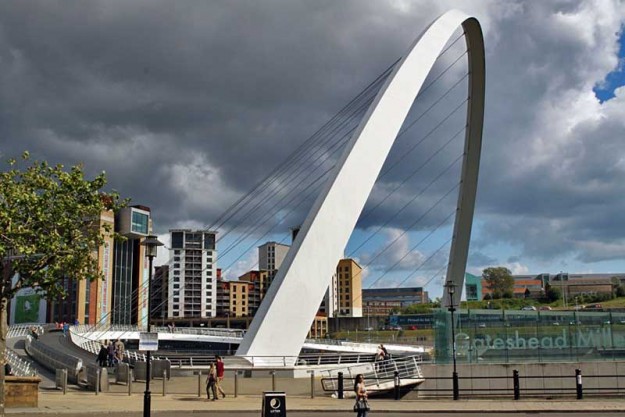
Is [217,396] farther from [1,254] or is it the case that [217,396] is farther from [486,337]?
[486,337]

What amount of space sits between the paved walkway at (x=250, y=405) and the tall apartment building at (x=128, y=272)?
Answer: 121 m

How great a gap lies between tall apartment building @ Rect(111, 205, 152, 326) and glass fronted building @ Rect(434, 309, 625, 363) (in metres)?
118

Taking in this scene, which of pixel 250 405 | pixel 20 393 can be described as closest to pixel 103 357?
pixel 20 393

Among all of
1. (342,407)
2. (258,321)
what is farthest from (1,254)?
(258,321)

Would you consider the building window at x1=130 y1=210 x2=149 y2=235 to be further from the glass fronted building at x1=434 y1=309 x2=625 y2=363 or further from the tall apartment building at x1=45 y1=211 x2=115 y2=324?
the glass fronted building at x1=434 y1=309 x2=625 y2=363

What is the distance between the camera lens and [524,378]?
2745cm

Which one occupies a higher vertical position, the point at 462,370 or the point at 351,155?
the point at 351,155

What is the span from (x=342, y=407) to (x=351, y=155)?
14341 mm

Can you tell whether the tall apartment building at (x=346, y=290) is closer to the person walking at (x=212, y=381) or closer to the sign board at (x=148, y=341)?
the person walking at (x=212, y=381)

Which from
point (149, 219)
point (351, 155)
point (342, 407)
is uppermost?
point (149, 219)

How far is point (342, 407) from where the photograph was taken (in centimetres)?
2048

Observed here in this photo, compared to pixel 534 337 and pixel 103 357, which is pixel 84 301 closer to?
pixel 103 357

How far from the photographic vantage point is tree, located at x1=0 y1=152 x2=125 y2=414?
1620 cm

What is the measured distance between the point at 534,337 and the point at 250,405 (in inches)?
539
